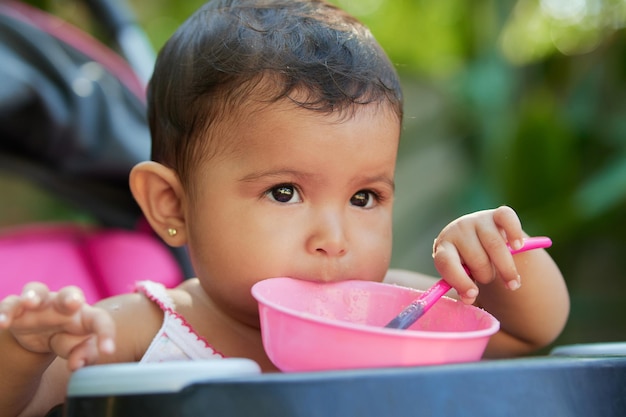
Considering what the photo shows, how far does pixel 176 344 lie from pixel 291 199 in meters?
0.24

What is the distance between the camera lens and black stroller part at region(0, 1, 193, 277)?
167cm

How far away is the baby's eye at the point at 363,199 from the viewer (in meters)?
1.10

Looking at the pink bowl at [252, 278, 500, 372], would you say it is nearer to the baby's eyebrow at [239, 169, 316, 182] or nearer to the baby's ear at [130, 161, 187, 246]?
the baby's eyebrow at [239, 169, 316, 182]

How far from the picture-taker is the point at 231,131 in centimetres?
106

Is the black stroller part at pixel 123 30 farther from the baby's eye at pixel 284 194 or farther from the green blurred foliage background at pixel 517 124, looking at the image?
the baby's eye at pixel 284 194

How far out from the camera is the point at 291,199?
1051 mm

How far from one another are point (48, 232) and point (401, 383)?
4.06 ft

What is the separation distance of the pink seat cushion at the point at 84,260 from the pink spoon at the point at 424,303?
782 millimetres

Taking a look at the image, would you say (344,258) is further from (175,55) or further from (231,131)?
(175,55)

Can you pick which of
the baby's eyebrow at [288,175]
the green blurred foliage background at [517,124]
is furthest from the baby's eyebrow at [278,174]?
the green blurred foliage background at [517,124]

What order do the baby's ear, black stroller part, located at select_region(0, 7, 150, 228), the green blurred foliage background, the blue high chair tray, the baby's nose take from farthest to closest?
1. the green blurred foliage background
2. black stroller part, located at select_region(0, 7, 150, 228)
3. the baby's ear
4. the baby's nose
5. the blue high chair tray

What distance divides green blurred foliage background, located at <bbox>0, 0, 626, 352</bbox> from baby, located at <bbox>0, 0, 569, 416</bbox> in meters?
1.94

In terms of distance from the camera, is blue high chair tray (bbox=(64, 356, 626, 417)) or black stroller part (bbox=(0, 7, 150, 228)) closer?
blue high chair tray (bbox=(64, 356, 626, 417))

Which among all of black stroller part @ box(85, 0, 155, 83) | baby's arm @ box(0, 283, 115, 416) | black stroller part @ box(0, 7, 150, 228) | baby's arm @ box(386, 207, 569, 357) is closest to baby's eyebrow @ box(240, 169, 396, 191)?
baby's arm @ box(386, 207, 569, 357)
